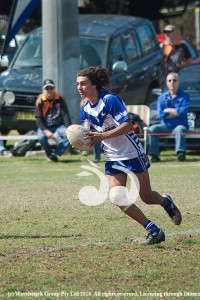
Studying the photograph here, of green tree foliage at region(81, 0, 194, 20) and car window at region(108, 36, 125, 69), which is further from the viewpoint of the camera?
green tree foliage at region(81, 0, 194, 20)

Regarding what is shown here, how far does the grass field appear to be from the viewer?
738 centimetres

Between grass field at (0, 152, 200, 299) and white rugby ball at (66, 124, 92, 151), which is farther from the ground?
white rugby ball at (66, 124, 92, 151)

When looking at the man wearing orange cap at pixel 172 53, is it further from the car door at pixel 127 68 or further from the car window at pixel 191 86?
the car window at pixel 191 86

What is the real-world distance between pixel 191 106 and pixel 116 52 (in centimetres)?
293

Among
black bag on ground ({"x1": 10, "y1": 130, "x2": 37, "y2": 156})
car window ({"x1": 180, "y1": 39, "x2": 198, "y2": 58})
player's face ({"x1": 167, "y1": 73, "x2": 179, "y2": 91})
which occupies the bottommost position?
car window ({"x1": 180, "y1": 39, "x2": 198, "y2": 58})

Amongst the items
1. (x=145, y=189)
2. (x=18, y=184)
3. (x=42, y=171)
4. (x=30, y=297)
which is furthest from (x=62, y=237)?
(x=42, y=171)

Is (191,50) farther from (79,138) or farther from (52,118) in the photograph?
(79,138)

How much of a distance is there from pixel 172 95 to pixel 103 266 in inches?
374

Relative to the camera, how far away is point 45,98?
687 inches

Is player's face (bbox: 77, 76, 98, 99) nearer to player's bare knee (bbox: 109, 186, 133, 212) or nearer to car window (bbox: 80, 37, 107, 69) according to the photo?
player's bare knee (bbox: 109, 186, 133, 212)


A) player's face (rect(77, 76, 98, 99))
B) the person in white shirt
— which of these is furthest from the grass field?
player's face (rect(77, 76, 98, 99))

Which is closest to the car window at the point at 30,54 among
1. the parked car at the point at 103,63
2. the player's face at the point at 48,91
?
the parked car at the point at 103,63

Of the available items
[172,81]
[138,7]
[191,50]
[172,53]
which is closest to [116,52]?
[172,81]

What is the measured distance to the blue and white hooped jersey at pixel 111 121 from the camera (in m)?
8.95
